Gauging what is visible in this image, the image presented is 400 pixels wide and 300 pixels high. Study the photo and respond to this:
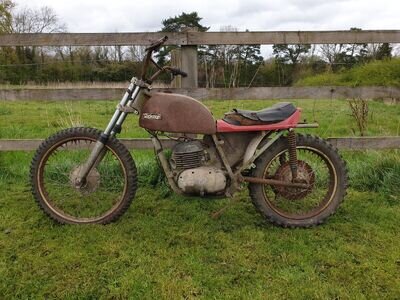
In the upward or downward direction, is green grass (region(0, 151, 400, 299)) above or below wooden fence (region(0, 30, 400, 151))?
below

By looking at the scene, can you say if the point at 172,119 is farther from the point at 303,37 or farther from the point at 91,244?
the point at 303,37

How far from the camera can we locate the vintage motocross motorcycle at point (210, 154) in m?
2.70

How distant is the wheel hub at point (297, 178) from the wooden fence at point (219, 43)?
2.61 ft

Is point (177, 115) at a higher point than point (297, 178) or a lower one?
higher

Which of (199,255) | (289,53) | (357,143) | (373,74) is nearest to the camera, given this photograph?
(199,255)

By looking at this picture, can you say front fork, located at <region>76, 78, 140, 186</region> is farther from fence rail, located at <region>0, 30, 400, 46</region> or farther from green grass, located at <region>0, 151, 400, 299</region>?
fence rail, located at <region>0, 30, 400, 46</region>

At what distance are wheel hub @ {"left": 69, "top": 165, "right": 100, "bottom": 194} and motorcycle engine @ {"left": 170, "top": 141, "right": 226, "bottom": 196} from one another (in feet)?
2.13

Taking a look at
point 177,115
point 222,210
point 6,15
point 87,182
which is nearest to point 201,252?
point 222,210

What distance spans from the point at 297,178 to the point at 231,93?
1.05 metres

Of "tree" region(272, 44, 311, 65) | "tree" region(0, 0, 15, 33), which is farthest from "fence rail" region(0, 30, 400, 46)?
"tree" region(0, 0, 15, 33)

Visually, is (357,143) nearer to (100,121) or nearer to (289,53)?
(289,53)

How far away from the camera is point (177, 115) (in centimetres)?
267

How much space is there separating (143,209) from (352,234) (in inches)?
65.7

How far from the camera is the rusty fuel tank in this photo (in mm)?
2668
